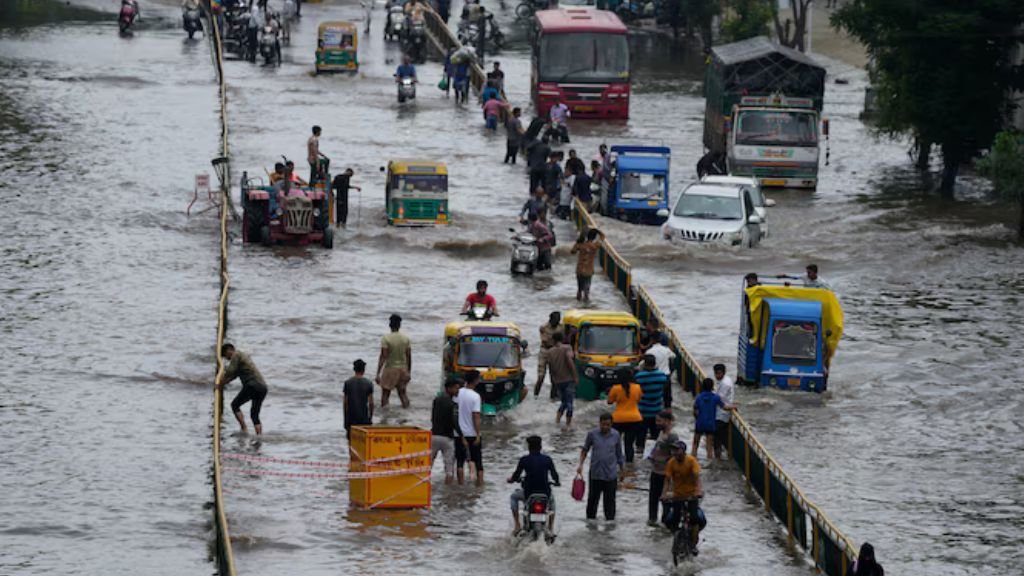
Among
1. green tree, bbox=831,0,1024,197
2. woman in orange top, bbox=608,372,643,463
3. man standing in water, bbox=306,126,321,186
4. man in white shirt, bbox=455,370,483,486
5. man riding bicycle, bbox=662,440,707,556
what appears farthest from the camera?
green tree, bbox=831,0,1024,197

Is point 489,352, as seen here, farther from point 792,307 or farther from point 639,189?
point 639,189

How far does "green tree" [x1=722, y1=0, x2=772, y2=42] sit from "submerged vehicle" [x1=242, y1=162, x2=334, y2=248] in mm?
37502

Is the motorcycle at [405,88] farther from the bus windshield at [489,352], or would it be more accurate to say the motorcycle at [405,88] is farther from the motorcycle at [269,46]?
the bus windshield at [489,352]

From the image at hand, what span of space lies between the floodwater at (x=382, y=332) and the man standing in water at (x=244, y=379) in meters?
0.58

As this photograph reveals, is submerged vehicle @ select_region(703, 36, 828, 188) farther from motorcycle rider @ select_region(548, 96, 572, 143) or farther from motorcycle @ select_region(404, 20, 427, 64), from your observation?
motorcycle @ select_region(404, 20, 427, 64)

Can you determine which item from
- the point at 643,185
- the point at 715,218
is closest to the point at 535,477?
the point at 715,218

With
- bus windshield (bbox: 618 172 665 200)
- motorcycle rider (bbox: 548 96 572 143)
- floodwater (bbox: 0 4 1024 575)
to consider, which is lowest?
floodwater (bbox: 0 4 1024 575)

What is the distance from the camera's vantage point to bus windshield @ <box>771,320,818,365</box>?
30.8 m

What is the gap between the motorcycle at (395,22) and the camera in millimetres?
77250

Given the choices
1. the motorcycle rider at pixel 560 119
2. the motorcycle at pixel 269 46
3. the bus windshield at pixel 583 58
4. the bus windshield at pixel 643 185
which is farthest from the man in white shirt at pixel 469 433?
the motorcycle at pixel 269 46

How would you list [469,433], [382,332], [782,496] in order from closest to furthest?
[782,496]
[469,433]
[382,332]

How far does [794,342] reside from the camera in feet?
102

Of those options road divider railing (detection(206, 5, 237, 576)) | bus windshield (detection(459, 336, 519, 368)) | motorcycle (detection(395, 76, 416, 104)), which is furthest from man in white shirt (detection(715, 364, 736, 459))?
motorcycle (detection(395, 76, 416, 104))

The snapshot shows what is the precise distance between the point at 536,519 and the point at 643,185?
24353 millimetres
